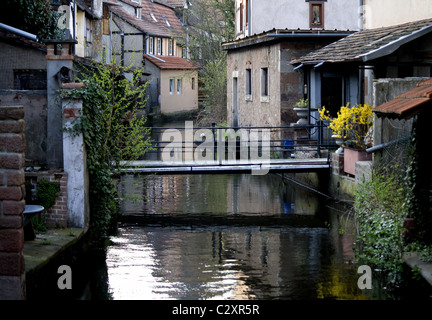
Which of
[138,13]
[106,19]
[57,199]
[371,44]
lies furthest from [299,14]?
[138,13]

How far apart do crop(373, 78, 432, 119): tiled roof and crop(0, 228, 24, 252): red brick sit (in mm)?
4544

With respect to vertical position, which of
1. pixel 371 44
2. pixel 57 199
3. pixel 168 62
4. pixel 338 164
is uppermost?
pixel 168 62

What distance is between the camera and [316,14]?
25.9 meters

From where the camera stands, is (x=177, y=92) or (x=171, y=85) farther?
(x=177, y=92)

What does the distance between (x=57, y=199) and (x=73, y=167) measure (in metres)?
0.59

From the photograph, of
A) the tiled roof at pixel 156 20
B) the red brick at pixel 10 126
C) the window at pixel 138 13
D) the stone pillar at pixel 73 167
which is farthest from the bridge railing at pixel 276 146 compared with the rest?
the window at pixel 138 13

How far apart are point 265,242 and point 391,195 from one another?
2.90 metres

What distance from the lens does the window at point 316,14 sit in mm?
25812

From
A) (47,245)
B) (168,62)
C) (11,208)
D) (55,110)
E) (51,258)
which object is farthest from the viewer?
(168,62)

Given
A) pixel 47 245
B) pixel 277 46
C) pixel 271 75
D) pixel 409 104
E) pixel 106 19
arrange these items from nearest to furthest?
1. pixel 409 104
2. pixel 47 245
3. pixel 277 46
4. pixel 271 75
5. pixel 106 19

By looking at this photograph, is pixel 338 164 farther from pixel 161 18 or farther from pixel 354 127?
pixel 161 18

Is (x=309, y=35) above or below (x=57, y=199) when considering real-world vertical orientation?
above

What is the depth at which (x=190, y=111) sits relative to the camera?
54281mm

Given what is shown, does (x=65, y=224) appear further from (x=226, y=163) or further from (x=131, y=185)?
(x=131, y=185)
